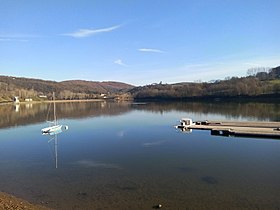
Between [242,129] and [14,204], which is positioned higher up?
[242,129]

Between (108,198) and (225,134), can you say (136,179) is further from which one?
(225,134)

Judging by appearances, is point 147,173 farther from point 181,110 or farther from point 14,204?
point 181,110

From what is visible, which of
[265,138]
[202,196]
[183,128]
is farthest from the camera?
[183,128]

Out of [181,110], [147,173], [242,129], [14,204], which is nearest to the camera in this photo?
[14,204]

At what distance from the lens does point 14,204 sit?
481 inches

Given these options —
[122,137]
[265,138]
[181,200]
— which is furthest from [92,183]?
[265,138]

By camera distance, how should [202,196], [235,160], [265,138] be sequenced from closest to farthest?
1. [202,196]
2. [235,160]
3. [265,138]

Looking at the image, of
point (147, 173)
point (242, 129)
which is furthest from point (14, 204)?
point (242, 129)

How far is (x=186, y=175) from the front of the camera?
1739cm

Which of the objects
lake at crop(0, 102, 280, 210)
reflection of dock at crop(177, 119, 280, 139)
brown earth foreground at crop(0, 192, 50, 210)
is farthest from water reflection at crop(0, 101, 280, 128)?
brown earth foreground at crop(0, 192, 50, 210)

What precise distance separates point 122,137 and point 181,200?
19.8 meters

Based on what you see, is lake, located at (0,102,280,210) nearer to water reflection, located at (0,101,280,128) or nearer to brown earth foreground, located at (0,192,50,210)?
brown earth foreground, located at (0,192,50,210)

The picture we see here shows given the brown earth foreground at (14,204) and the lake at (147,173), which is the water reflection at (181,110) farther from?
the brown earth foreground at (14,204)

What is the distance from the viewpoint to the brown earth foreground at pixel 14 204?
37.8 feet
